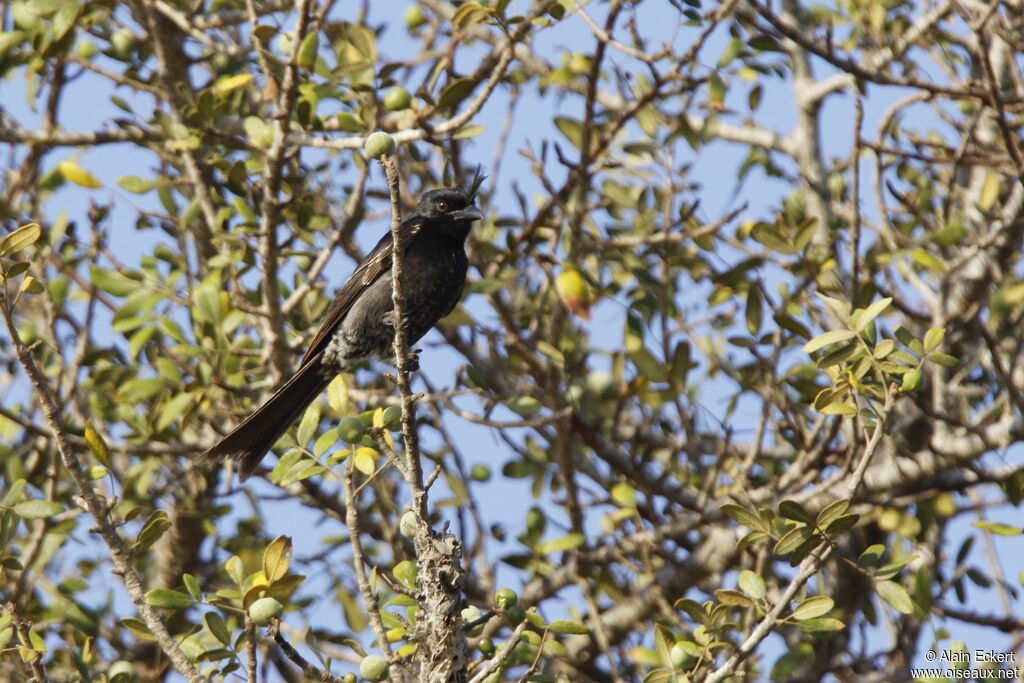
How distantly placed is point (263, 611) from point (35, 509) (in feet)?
2.91

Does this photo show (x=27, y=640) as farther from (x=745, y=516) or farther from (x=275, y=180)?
(x=275, y=180)

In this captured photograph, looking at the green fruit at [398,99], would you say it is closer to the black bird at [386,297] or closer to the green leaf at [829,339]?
the black bird at [386,297]

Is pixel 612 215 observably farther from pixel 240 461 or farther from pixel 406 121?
pixel 240 461

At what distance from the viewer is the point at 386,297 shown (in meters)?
4.89

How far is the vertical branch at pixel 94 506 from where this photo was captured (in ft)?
8.36

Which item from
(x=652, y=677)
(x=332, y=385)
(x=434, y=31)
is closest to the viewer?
(x=652, y=677)

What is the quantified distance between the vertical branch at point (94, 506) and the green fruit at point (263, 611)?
0.17 m

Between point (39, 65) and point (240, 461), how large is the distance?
1.84 metres

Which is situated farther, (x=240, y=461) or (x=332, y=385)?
(x=240, y=461)

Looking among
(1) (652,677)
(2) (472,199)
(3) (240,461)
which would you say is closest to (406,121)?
(2) (472,199)

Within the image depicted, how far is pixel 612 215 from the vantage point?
520cm

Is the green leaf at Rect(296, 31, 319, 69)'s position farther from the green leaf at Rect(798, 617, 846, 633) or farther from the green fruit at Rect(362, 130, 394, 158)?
the green leaf at Rect(798, 617, 846, 633)

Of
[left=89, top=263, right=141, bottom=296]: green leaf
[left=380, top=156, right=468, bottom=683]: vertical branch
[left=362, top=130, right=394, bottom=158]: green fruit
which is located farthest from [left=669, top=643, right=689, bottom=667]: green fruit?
[left=89, top=263, right=141, bottom=296]: green leaf

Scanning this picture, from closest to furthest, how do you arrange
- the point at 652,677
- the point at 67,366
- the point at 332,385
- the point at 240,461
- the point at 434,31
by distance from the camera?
the point at 652,677 → the point at 332,385 → the point at 240,461 → the point at 67,366 → the point at 434,31
